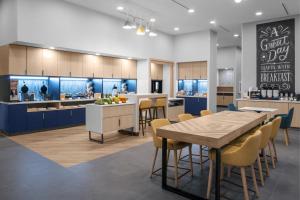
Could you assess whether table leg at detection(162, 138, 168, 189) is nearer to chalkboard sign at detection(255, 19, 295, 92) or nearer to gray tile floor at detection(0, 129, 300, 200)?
gray tile floor at detection(0, 129, 300, 200)

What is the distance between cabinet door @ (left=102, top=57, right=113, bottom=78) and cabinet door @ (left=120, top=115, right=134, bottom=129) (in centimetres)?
292

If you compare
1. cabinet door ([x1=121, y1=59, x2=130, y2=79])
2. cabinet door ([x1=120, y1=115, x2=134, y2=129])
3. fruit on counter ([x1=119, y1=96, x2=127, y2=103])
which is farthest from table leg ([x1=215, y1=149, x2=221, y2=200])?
cabinet door ([x1=121, y1=59, x2=130, y2=79])

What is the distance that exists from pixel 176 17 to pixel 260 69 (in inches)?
143

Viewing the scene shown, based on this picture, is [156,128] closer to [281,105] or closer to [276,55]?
[281,105]

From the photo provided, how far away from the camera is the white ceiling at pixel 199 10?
21.7 ft

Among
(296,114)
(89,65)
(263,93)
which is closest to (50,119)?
(89,65)

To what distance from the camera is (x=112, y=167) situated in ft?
12.5

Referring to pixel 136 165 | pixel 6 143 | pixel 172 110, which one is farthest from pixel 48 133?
pixel 172 110

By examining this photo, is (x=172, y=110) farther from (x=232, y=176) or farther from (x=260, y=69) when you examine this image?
(x=232, y=176)

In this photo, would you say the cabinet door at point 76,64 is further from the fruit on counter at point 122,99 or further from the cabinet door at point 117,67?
the fruit on counter at point 122,99

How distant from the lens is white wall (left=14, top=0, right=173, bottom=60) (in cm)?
585

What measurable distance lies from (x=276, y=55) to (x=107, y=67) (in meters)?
6.09

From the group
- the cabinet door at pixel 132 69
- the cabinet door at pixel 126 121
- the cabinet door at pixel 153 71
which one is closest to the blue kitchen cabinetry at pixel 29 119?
the cabinet door at pixel 126 121

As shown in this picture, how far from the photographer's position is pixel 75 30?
683cm
